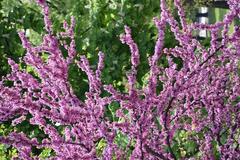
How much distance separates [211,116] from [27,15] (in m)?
3.66

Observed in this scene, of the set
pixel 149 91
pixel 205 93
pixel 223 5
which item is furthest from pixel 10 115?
pixel 223 5

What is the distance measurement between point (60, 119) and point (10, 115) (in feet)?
1.40

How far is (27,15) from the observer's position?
→ 6137 millimetres

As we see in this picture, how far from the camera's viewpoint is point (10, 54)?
20.2ft

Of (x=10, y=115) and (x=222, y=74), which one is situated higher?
(x=222, y=74)

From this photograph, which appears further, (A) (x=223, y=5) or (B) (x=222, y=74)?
(A) (x=223, y=5)

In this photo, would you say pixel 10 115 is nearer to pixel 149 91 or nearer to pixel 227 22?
pixel 149 91

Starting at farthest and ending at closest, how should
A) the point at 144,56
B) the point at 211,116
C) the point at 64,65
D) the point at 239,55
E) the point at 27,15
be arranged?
the point at 27,15
the point at 144,56
the point at 211,116
the point at 239,55
the point at 64,65

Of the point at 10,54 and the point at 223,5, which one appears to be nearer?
the point at 10,54

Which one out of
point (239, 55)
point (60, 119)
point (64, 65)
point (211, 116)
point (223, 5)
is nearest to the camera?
point (60, 119)

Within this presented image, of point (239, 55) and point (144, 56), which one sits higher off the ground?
point (144, 56)

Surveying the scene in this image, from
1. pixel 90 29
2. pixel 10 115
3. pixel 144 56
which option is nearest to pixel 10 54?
pixel 90 29

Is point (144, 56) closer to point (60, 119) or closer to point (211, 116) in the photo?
point (211, 116)

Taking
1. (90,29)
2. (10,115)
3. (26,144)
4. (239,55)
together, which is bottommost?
(26,144)
